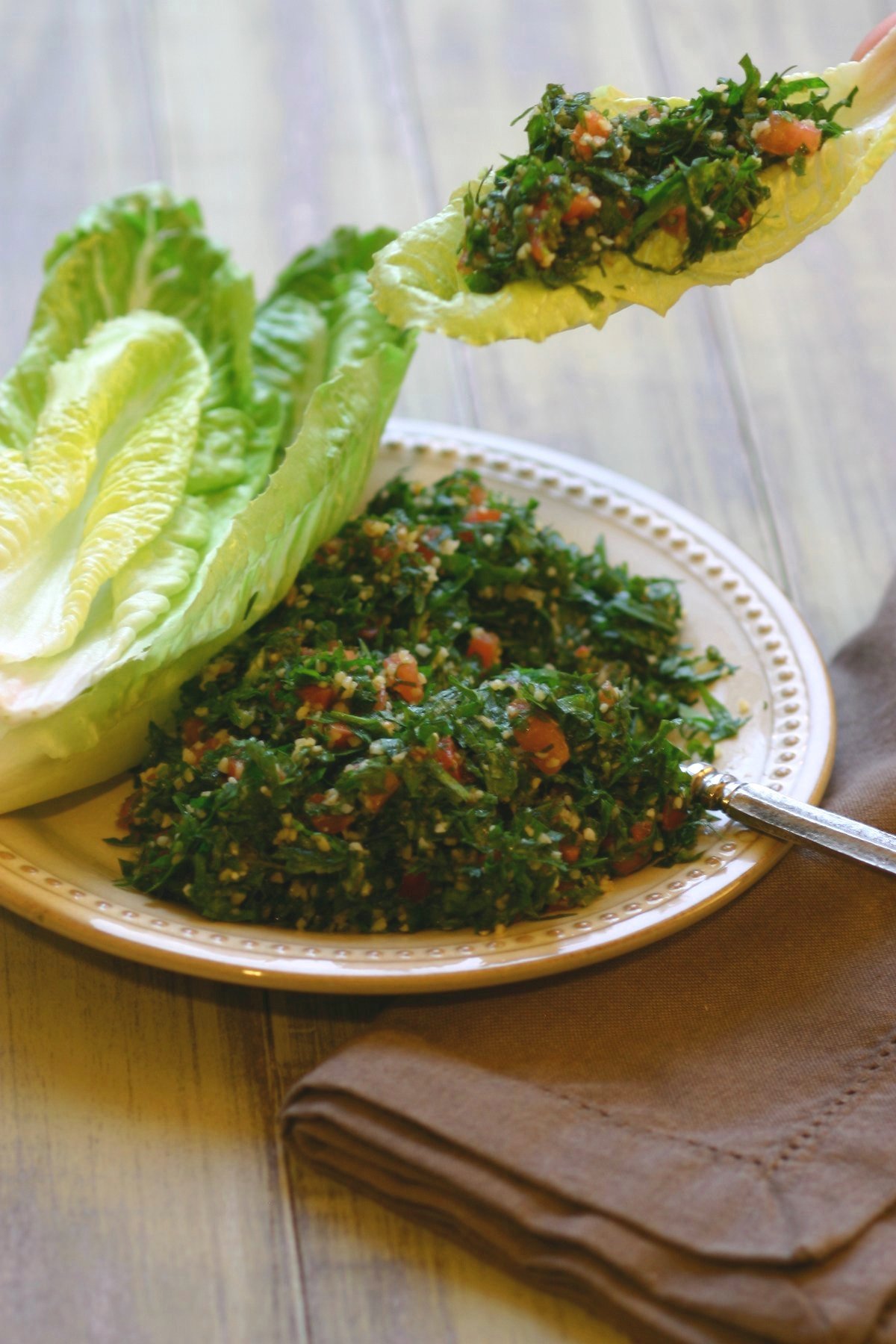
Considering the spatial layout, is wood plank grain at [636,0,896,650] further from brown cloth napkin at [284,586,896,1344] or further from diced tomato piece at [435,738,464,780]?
diced tomato piece at [435,738,464,780]

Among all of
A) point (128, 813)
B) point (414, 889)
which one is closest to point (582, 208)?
point (414, 889)

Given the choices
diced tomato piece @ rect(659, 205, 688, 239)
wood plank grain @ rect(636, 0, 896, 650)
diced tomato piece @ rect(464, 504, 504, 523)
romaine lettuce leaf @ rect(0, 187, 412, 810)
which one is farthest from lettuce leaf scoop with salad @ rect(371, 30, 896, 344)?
wood plank grain @ rect(636, 0, 896, 650)

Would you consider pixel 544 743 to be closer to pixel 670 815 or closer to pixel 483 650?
pixel 670 815

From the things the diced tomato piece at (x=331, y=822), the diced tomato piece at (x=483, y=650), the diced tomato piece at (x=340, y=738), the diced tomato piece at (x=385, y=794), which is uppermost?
the diced tomato piece at (x=483, y=650)

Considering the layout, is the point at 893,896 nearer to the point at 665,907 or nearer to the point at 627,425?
the point at 665,907

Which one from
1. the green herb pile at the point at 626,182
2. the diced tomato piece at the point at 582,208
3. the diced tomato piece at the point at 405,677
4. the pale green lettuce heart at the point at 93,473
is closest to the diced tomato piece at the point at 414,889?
the diced tomato piece at the point at 405,677

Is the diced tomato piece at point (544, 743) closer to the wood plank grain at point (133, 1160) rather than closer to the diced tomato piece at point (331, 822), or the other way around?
the diced tomato piece at point (331, 822)

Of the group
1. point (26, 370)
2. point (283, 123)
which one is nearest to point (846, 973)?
point (26, 370)
